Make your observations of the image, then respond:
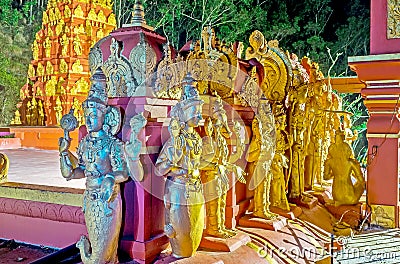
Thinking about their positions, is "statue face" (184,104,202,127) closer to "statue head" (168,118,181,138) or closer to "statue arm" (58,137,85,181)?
"statue head" (168,118,181,138)

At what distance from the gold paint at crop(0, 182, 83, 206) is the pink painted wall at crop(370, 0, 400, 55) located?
9.09 feet

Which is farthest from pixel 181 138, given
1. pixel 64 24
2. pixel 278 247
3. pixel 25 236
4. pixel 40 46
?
pixel 40 46

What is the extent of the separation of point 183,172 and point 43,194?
1.21m

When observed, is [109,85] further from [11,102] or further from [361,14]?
[361,14]

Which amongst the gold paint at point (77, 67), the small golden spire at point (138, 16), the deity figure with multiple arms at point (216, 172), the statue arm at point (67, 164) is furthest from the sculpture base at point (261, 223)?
the gold paint at point (77, 67)

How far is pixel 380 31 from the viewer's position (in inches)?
144

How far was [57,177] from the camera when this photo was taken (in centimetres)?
375

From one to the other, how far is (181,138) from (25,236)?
1577 millimetres

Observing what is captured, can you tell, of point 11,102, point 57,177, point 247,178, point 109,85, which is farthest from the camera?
point 11,102

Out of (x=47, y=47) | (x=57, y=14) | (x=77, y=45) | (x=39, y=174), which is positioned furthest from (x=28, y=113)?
(x=39, y=174)

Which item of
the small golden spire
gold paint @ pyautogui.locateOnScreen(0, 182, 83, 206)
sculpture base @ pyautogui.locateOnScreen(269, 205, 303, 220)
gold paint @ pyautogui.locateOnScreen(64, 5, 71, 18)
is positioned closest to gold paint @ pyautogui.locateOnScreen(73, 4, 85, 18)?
gold paint @ pyautogui.locateOnScreen(64, 5, 71, 18)

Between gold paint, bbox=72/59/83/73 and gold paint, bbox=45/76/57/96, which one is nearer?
gold paint, bbox=72/59/83/73

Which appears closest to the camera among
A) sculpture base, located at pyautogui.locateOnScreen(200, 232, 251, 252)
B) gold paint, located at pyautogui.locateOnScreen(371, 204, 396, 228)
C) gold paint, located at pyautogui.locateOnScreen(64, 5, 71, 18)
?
sculpture base, located at pyautogui.locateOnScreen(200, 232, 251, 252)

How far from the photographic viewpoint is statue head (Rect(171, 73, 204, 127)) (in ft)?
6.72
